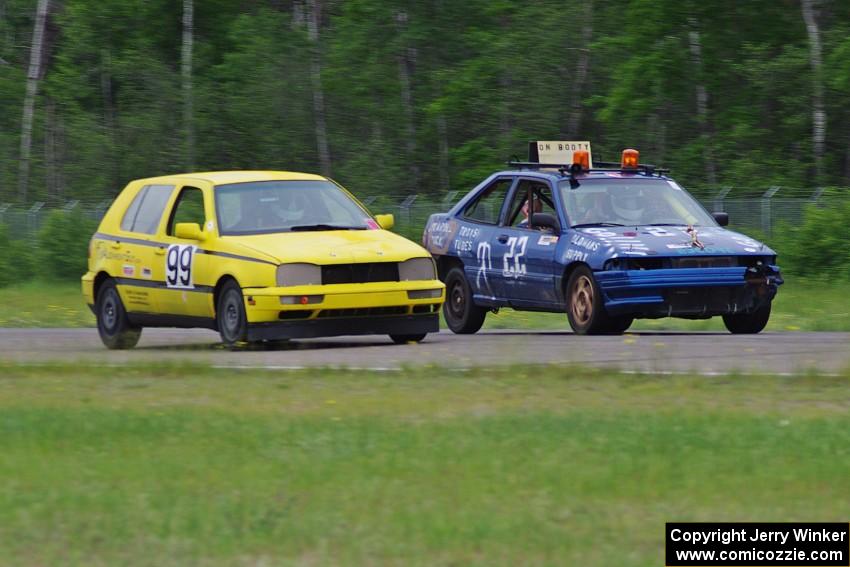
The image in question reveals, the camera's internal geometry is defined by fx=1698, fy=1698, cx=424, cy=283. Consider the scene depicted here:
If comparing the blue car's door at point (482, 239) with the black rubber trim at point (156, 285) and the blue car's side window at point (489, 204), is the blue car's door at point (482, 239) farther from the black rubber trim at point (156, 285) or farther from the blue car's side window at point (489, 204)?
the black rubber trim at point (156, 285)

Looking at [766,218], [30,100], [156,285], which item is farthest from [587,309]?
[30,100]

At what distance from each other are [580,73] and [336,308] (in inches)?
1217

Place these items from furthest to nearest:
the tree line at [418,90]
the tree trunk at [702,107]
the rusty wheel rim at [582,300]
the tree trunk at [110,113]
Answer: the tree trunk at [110,113], the tree trunk at [702,107], the tree line at [418,90], the rusty wheel rim at [582,300]

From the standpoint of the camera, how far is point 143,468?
24.4 feet

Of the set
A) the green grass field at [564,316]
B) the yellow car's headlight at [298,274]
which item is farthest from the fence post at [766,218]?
the yellow car's headlight at [298,274]

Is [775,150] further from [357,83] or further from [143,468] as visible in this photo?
[143,468]

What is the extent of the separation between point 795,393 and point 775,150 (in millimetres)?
29943

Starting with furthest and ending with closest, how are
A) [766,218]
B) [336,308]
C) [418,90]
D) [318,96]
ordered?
[418,90]
[318,96]
[766,218]
[336,308]

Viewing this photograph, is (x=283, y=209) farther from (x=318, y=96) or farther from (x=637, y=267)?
(x=318, y=96)

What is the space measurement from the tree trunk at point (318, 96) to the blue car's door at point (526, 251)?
30655 millimetres

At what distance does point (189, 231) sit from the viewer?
47.0 feet

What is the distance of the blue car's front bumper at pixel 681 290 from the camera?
47.7 feet

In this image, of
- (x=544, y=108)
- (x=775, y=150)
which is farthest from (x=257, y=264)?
(x=544, y=108)

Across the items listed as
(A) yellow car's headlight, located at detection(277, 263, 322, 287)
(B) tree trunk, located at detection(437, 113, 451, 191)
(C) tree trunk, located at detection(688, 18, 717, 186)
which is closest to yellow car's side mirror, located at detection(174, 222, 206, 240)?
(A) yellow car's headlight, located at detection(277, 263, 322, 287)
